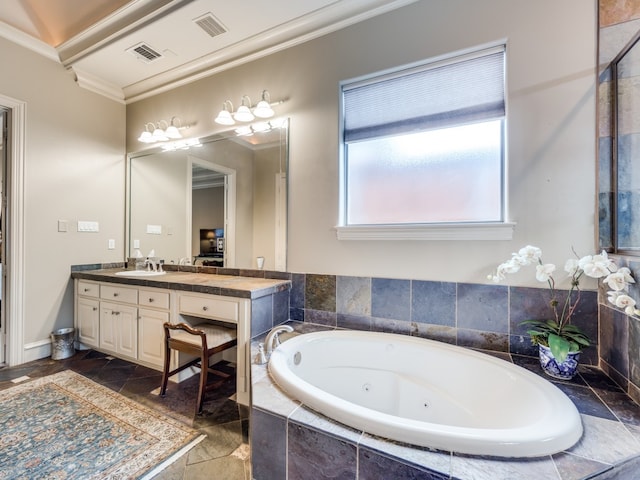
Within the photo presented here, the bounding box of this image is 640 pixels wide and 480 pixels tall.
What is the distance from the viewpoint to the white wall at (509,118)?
1467 millimetres

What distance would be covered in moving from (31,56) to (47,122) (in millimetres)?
555

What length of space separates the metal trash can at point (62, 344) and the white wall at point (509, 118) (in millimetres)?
2272

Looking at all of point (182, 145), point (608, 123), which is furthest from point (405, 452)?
point (182, 145)

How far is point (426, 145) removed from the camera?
6.06 feet

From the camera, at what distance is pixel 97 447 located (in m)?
1.44

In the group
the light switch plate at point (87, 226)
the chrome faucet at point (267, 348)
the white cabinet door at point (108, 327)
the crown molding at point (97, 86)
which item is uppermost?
the crown molding at point (97, 86)

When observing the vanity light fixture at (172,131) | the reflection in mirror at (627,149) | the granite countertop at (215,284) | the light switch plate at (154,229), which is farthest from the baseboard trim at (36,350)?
the reflection in mirror at (627,149)

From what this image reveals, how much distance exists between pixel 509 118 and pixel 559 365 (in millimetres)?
1328

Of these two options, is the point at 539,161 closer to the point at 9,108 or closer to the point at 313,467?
the point at 313,467

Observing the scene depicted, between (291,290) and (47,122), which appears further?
(47,122)

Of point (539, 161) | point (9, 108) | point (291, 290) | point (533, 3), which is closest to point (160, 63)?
point (9, 108)

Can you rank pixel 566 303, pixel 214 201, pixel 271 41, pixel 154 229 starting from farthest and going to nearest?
pixel 154 229
pixel 214 201
pixel 271 41
pixel 566 303

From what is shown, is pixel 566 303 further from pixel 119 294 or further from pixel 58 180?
pixel 58 180

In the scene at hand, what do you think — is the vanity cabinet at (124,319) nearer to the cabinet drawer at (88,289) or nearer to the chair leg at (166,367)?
the cabinet drawer at (88,289)
